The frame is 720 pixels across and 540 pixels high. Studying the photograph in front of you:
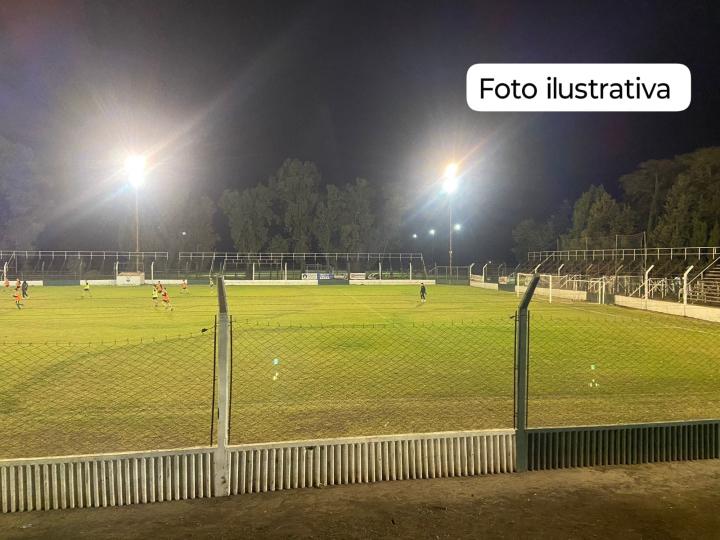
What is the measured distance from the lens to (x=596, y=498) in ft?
16.9

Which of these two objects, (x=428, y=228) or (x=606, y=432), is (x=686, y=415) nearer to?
(x=606, y=432)

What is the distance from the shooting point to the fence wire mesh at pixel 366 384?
7777 mm

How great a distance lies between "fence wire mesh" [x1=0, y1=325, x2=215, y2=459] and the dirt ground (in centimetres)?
130

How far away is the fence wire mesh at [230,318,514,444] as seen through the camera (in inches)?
306

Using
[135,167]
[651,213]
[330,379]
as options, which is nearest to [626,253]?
[651,213]

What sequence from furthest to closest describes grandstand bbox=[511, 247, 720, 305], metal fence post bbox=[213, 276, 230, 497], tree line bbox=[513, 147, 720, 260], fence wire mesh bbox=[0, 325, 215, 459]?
tree line bbox=[513, 147, 720, 260], grandstand bbox=[511, 247, 720, 305], fence wire mesh bbox=[0, 325, 215, 459], metal fence post bbox=[213, 276, 230, 497]

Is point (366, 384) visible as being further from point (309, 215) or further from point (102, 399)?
point (309, 215)

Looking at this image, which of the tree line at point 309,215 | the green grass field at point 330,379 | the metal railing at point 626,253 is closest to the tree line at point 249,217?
the tree line at point 309,215

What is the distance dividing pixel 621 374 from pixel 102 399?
379 inches

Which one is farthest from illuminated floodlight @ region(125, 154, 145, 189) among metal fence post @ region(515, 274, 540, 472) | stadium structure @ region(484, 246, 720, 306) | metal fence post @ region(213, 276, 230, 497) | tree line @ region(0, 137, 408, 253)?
metal fence post @ region(515, 274, 540, 472)

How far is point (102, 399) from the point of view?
916 centimetres

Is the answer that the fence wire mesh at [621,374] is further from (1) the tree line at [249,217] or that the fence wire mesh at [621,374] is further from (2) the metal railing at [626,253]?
(1) the tree line at [249,217]

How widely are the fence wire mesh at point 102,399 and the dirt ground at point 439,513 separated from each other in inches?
51.3

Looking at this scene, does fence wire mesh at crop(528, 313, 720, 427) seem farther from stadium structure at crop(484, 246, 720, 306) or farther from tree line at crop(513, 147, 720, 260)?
tree line at crop(513, 147, 720, 260)
